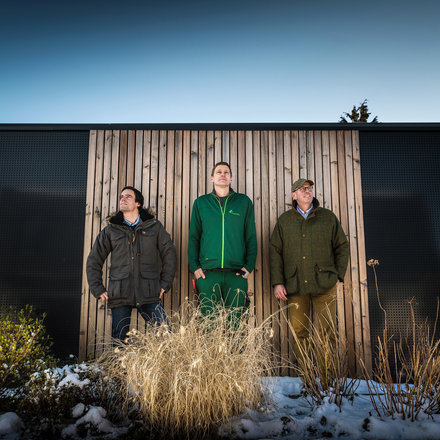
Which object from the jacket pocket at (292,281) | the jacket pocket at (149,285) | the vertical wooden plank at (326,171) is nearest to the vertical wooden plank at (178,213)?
the jacket pocket at (149,285)

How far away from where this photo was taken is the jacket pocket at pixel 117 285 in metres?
3.30

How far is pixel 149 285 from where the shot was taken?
337 centimetres

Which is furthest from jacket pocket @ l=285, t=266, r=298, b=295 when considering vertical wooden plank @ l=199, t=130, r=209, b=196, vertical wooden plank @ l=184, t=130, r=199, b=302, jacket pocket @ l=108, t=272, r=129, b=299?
jacket pocket @ l=108, t=272, r=129, b=299

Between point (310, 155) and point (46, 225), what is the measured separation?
134 inches

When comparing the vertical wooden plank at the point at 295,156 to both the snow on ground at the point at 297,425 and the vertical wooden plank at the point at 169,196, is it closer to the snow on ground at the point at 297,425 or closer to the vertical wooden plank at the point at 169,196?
the vertical wooden plank at the point at 169,196

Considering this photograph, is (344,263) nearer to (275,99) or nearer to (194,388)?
(194,388)

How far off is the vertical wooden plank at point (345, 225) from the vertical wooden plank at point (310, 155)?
33cm

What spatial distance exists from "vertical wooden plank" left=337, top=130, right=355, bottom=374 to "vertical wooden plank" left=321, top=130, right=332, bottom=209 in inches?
5.4

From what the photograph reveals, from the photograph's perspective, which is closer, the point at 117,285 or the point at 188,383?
the point at 188,383

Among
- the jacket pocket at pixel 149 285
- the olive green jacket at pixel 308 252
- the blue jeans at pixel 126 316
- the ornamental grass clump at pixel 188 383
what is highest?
the olive green jacket at pixel 308 252

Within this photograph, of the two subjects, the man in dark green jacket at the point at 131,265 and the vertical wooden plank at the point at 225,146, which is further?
the vertical wooden plank at the point at 225,146

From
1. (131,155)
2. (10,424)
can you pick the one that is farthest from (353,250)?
(10,424)

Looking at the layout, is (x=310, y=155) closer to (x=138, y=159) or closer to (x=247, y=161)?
(x=247, y=161)

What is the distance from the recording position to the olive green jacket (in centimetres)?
340
